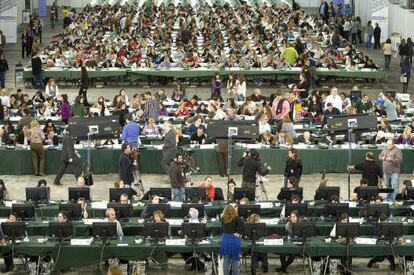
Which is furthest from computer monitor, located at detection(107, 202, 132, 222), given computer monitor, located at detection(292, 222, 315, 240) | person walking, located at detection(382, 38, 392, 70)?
person walking, located at detection(382, 38, 392, 70)

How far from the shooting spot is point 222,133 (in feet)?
88.2

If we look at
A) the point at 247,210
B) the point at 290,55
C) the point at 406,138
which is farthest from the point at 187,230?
the point at 290,55

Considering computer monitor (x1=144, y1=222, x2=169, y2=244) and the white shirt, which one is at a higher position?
the white shirt

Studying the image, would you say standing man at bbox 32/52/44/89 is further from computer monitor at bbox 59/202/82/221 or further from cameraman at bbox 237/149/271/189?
computer monitor at bbox 59/202/82/221

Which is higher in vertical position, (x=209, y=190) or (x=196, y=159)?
(x=196, y=159)

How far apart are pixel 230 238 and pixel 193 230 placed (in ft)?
5.50

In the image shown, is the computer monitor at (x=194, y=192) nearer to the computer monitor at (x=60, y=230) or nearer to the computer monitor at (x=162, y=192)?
the computer monitor at (x=162, y=192)

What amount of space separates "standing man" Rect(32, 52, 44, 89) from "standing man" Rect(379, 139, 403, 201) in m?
16.0

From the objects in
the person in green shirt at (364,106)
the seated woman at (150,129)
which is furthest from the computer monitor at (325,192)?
the person in green shirt at (364,106)

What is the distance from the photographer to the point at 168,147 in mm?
27250

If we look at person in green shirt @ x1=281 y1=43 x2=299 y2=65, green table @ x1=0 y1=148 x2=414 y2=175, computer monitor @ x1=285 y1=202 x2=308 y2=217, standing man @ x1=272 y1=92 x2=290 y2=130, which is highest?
person in green shirt @ x1=281 y1=43 x2=299 y2=65

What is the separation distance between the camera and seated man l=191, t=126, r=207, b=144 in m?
28.9

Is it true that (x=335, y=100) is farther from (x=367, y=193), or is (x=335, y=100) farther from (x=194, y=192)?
(x=194, y=192)

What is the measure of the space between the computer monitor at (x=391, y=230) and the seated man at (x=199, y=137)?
833 centimetres
